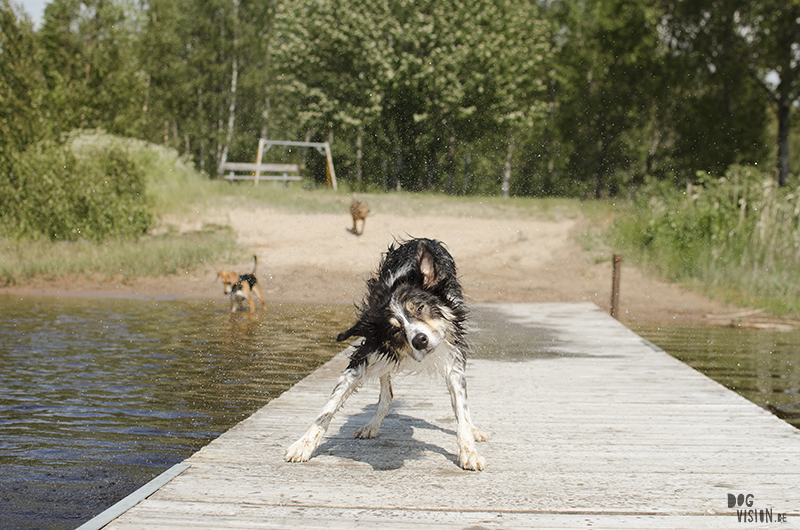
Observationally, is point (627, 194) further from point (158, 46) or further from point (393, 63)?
point (158, 46)

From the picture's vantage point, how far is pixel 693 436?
5457 millimetres

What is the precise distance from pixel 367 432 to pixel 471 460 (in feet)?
3.27

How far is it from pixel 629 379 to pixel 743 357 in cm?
471

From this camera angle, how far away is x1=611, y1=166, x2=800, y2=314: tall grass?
675 inches

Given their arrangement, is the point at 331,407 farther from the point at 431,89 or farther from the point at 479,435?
the point at 431,89

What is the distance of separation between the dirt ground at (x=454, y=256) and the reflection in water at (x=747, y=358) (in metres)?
1.89

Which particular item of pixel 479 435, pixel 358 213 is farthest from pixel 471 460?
pixel 358 213

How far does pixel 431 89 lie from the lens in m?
38.3

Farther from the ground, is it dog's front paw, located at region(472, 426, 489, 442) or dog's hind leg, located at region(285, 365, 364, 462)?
dog's hind leg, located at region(285, 365, 364, 462)

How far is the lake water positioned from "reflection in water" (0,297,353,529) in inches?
0.7

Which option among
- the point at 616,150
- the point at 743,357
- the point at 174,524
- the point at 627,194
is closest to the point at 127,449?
the point at 174,524

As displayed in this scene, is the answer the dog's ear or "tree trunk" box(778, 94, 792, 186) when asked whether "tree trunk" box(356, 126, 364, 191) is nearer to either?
"tree trunk" box(778, 94, 792, 186)

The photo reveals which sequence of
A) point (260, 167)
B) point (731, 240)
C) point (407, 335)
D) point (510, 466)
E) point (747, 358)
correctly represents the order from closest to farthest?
1. point (407, 335)
2. point (510, 466)
3. point (747, 358)
4. point (731, 240)
5. point (260, 167)

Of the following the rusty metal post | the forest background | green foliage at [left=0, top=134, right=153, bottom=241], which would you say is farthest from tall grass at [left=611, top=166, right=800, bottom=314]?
green foliage at [left=0, top=134, right=153, bottom=241]
